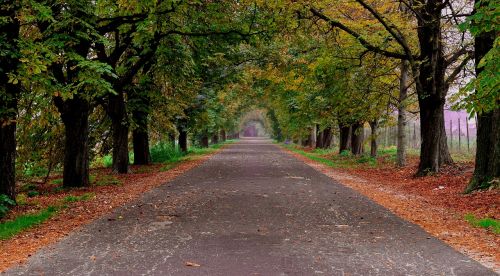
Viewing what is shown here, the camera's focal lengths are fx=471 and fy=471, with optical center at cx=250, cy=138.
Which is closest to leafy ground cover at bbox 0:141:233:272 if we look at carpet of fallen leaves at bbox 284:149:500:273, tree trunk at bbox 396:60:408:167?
carpet of fallen leaves at bbox 284:149:500:273

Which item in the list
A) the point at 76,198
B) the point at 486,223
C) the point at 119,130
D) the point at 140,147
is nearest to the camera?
the point at 486,223

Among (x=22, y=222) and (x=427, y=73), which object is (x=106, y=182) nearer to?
(x=22, y=222)

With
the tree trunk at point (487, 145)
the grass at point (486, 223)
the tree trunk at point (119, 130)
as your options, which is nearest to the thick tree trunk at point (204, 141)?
the tree trunk at point (119, 130)

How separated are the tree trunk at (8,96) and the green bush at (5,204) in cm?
22

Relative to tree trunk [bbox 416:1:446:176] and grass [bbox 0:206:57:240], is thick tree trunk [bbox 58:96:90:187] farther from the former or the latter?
tree trunk [bbox 416:1:446:176]

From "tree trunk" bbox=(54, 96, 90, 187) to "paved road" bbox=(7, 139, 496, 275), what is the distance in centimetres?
397

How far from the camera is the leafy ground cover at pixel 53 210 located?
6.80 meters

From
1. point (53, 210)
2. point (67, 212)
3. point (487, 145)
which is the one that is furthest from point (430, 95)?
point (53, 210)

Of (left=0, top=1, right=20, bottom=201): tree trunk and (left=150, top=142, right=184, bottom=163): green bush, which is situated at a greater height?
A: (left=0, top=1, right=20, bottom=201): tree trunk

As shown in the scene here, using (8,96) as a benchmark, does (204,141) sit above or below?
below

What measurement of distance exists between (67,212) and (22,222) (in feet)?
4.07

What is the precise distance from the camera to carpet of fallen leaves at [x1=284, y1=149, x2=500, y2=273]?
671cm

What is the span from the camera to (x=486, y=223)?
7.93 m

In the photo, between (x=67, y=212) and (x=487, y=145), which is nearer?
(x=67, y=212)
